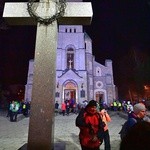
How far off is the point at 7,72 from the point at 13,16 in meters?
41.2

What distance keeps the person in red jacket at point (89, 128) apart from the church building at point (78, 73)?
3027cm

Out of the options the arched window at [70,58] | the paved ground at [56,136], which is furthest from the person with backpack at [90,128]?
the arched window at [70,58]

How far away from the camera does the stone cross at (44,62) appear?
11.0ft

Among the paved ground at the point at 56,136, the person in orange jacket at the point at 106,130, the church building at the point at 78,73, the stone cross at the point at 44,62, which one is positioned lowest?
the paved ground at the point at 56,136

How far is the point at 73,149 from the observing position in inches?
229

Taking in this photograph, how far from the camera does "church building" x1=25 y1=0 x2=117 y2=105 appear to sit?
35.0 metres

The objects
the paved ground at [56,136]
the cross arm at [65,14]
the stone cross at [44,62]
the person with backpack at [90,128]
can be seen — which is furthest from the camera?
the paved ground at [56,136]

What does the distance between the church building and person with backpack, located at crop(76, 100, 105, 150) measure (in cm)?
3028

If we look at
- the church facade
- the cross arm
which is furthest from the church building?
the cross arm

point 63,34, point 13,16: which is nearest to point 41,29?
point 13,16

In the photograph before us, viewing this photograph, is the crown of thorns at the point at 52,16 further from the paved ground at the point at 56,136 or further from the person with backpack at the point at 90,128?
the paved ground at the point at 56,136

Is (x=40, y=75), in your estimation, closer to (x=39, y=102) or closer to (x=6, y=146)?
(x=39, y=102)

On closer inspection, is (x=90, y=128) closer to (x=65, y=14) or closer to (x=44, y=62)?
(x=44, y=62)

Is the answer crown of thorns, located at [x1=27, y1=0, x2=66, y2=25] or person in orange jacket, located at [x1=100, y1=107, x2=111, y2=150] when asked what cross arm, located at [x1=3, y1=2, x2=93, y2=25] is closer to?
crown of thorns, located at [x1=27, y1=0, x2=66, y2=25]
